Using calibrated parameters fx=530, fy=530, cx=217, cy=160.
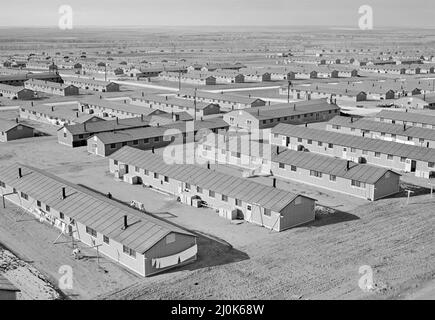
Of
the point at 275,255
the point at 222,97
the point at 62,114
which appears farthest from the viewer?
the point at 222,97

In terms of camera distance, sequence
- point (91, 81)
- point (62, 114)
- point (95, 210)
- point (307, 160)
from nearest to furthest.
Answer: point (95, 210), point (307, 160), point (62, 114), point (91, 81)

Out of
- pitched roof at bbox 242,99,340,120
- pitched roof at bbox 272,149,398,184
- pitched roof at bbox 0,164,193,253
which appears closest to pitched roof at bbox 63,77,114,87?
pitched roof at bbox 242,99,340,120

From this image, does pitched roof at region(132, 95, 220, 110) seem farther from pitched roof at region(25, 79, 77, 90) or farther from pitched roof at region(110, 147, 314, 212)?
pitched roof at region(110, 147, 314, 212)

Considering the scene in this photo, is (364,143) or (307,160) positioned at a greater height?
(364,143)

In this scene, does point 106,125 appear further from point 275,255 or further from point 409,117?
point 409,117

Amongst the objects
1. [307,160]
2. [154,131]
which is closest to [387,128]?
[307,160]
